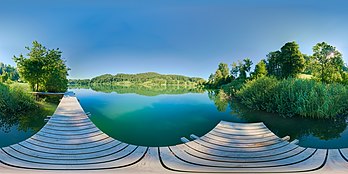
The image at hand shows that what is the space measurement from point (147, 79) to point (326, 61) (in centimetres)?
5074

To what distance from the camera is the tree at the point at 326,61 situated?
1548cm

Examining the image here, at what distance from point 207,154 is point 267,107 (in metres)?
6.83

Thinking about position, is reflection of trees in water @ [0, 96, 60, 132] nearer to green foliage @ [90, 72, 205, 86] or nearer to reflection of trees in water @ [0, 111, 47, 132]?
reflection of trees in water @ [0, 111, 47, 132]

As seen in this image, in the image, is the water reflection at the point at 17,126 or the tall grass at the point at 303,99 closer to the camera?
the water reflection at the point at 17,126

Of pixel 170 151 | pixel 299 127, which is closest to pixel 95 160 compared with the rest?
pixel 170 151

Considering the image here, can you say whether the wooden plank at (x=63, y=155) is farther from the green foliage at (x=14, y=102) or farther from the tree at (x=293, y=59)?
the tree at (x=293, y=59)

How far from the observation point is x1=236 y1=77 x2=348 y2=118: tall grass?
22.2 feet

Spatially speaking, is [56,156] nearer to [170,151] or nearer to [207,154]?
[170,151]

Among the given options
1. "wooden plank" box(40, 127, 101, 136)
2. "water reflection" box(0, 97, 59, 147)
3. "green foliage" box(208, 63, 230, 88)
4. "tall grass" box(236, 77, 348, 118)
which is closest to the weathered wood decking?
"wooden plank" box(40, 127, 101, 136)

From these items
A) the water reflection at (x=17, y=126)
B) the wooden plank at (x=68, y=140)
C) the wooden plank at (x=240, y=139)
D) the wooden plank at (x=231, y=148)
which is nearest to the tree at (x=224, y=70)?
the water reflection at (x=17, y=126)

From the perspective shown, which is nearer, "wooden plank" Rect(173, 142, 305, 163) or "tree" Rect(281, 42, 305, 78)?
"wooden plank" Rect(173, 142, 305, 163)

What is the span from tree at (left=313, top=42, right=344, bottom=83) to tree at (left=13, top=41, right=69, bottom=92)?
2031cm

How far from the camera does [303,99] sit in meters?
7.01

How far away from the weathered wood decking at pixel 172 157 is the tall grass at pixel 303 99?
475cm
